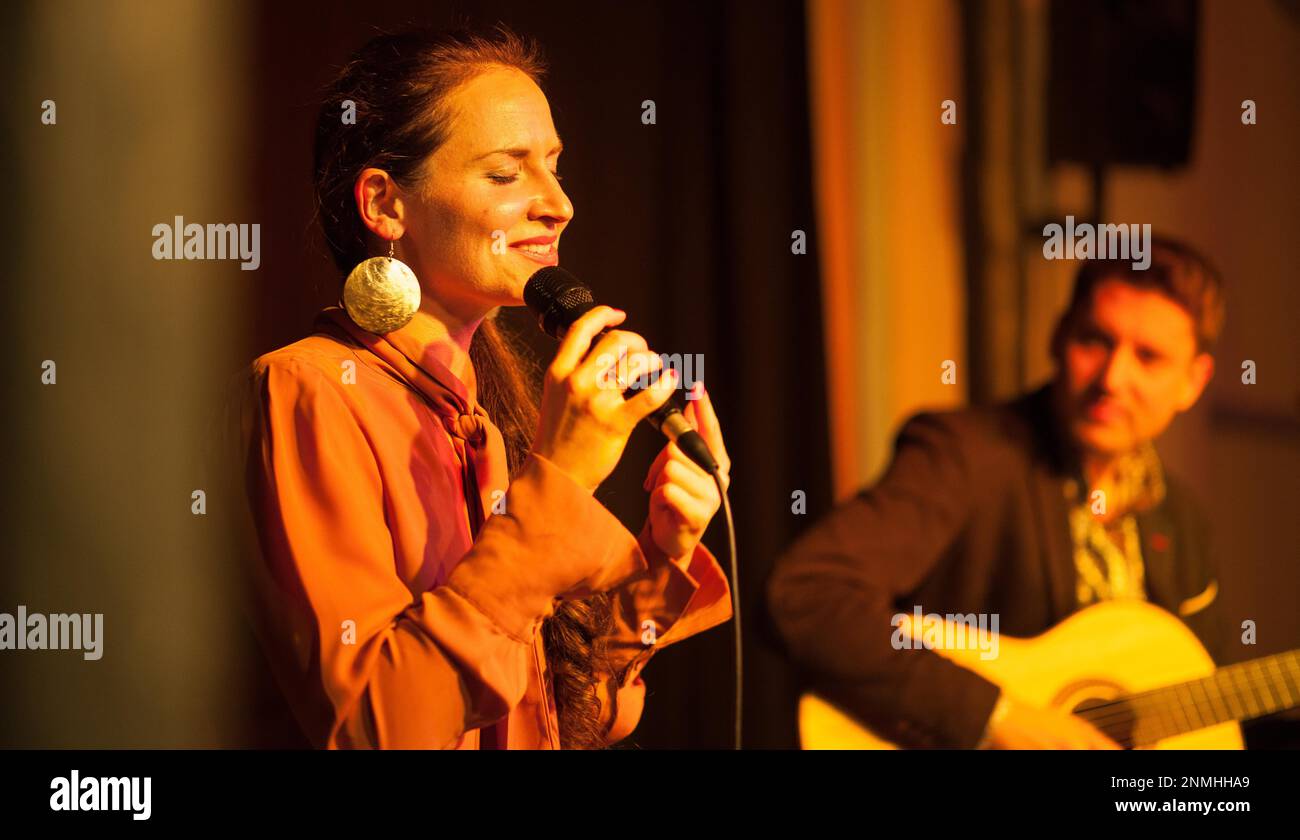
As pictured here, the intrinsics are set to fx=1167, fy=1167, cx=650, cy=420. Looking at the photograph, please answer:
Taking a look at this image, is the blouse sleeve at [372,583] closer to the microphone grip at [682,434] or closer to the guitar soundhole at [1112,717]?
the microphone grip at [682,434]

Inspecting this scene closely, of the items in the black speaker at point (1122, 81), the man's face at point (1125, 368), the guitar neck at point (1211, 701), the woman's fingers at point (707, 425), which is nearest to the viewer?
the woman's fingers at point (707, 425)

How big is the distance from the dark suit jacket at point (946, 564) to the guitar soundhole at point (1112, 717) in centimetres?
13

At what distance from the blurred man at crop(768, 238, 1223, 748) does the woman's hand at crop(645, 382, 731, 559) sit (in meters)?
0.62

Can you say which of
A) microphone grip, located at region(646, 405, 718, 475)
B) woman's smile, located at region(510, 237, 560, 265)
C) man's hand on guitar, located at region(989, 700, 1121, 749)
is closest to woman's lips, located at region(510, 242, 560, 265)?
woman's smile, located at region(510, 237, 560, 265)

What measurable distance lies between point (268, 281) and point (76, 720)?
1.99ft

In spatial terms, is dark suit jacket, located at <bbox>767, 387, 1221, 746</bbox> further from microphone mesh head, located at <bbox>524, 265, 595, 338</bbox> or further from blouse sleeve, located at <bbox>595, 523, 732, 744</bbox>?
microphone mesh head, located at <bbox>524, 265, 595, 338</bbox>

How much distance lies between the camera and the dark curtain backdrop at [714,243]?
5.52ft

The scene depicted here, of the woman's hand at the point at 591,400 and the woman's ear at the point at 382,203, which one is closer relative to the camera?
the woman's hand at the point at 591,400

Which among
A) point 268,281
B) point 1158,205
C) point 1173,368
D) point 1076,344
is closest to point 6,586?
point 268,281

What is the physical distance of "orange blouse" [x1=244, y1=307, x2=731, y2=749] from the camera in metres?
0.99

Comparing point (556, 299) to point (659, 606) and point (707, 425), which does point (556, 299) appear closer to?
point (707, 425)

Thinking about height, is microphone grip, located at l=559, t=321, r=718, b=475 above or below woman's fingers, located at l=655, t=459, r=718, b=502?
above

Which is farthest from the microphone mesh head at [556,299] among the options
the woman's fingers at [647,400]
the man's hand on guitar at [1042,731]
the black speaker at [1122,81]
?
the black speaker at [1122,81]
